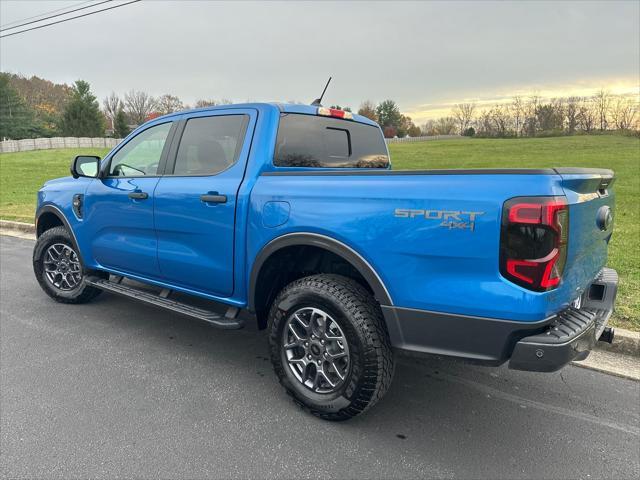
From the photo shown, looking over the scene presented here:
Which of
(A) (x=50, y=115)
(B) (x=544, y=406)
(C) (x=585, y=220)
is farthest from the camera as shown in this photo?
(A) (x=50, y=115)

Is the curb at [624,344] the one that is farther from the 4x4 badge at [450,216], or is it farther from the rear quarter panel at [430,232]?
the 4x4 badge at [450,216]

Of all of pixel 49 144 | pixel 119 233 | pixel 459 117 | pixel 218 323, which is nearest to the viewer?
pixel 218 323

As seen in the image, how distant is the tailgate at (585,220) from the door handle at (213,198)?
2.00 metres

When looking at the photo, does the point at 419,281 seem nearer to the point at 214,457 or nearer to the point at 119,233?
the point at 214,457

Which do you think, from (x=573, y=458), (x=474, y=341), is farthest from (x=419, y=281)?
(x=573, y=458)

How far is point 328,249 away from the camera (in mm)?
2635

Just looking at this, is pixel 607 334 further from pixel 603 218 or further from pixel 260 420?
pixel 260 420

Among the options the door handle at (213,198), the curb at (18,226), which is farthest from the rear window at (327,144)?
the curb at (18,226)

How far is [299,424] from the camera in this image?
278 centimetres

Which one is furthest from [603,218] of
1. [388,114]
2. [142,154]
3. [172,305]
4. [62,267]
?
[388,114]

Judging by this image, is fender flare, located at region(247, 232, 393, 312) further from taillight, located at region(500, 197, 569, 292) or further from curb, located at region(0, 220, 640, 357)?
curb, located at region(0, 220, 640, 357)

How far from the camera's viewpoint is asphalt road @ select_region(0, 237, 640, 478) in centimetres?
240

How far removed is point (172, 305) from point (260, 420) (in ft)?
4.12

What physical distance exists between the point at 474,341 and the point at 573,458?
926 millimetres
